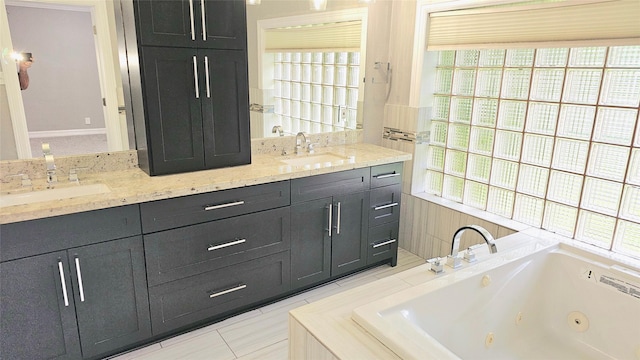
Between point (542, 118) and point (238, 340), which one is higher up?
point (542, 118)

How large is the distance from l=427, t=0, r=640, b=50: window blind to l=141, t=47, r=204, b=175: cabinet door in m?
1.64

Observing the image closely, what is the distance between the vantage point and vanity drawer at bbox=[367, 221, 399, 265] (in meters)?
2.96

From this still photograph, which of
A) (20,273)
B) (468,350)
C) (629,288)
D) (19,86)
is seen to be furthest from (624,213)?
(19,86)

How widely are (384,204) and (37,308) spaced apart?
2088 millimetres

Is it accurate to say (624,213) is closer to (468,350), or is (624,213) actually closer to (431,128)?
(468,350)

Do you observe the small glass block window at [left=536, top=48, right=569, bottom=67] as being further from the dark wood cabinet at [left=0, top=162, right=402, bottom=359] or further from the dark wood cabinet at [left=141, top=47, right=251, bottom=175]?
the dark wood cabinet at [left=141, top=47, right=251, bottom=175]

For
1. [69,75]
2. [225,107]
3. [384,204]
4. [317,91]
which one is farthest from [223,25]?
[384,204]

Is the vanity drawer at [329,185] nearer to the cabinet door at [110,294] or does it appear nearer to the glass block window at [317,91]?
the glass block window at [317,91]

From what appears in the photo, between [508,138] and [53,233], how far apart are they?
255 cm

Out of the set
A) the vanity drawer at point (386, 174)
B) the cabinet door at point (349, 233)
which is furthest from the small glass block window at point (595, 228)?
the cabinet door at point (349, 233)

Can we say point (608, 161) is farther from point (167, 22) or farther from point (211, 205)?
point (167, 22)

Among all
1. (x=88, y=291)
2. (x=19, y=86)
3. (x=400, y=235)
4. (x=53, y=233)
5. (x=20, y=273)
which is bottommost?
(x=400, y=235)

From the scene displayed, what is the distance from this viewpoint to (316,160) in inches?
114

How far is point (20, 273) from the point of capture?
175 centimetres
